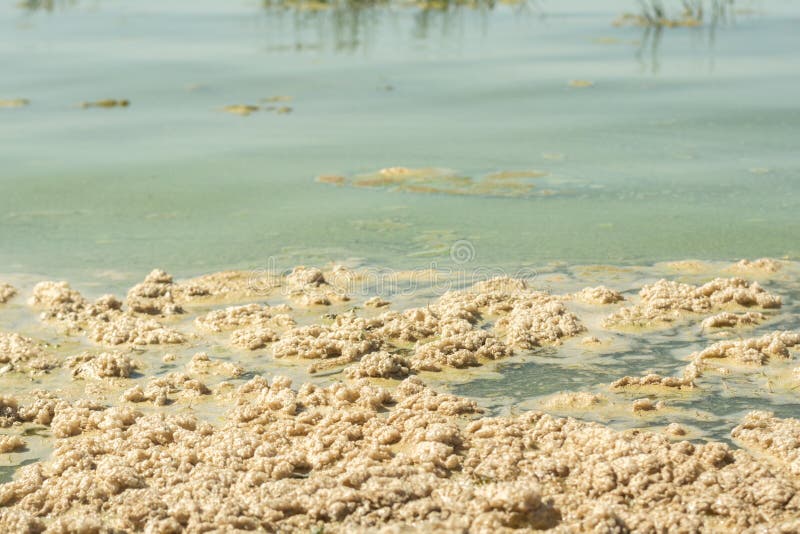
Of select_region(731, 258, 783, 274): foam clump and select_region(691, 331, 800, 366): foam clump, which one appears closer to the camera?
select_region(691, 331, 800, 366): foam clump

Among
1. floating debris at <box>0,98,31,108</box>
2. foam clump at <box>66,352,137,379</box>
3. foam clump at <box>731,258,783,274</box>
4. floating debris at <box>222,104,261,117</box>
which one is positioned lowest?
foam clump at <box>66,352,137,379</box>

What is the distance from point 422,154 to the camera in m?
6.22

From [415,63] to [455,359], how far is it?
5.71 meters

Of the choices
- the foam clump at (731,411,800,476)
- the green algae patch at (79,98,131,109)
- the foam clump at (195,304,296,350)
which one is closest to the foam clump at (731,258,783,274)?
the foam clump at (731,411,800,476)

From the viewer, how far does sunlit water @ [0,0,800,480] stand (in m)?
4.54

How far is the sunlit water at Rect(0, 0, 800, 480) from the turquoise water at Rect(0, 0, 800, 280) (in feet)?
0.06

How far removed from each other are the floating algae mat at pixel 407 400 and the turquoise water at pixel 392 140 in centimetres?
45

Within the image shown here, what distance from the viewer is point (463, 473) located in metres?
2.73

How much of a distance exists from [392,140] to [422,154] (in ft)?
1.35

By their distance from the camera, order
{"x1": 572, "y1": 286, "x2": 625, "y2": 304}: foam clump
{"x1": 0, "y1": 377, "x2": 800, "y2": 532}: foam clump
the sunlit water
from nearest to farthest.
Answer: {"x1": 0, "y1": 377, "x2": 800, "y2": 532}: foam clump
{"x1": 572, "y1": 286, "x2": 625, "y2": 304}: foam clump
the sunlit water

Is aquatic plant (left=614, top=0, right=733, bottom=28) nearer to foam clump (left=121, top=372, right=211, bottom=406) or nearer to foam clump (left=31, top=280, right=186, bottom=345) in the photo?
foam clump (left=31, top=280, right=186, bottom=345)

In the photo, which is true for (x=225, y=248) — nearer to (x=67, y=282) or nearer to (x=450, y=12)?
(x=67, y=282)

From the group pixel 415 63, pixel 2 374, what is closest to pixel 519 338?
pixel 2 374

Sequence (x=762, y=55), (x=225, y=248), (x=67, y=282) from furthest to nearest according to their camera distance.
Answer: (x=762, y=55), (x=225, y=248), (x=67, y=282)
